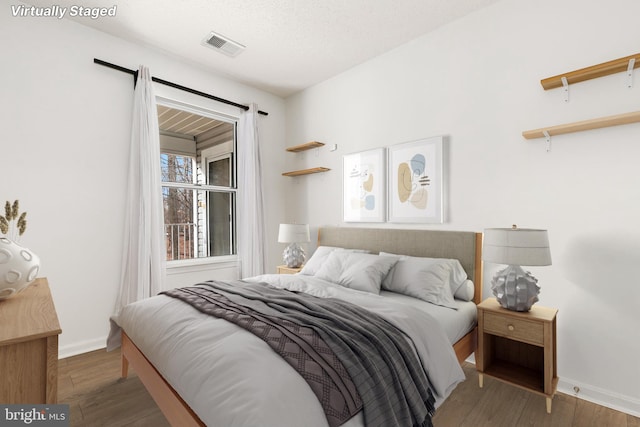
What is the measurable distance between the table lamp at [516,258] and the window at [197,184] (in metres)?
3.00

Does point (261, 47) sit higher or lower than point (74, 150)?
higher

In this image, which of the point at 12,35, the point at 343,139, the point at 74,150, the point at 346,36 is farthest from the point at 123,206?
the point at 346,36

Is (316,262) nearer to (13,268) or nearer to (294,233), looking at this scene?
(294,233)

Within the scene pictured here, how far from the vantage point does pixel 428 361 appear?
1.61 meters

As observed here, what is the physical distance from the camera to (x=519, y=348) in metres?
2.26

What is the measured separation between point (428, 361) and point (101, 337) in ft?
9.66

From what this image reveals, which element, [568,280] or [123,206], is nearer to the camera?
[568,280]

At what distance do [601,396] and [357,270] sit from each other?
1764 mm

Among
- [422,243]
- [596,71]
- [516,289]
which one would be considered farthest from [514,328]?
[596,71]

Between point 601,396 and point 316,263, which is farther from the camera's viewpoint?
point 316,263

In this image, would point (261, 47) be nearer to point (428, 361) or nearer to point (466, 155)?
point (466, 155)

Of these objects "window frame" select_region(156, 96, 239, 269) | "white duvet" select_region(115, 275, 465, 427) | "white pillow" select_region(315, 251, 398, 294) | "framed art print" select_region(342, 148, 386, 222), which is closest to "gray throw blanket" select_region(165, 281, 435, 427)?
"white duvet" select_region(115, 275, 465, 427)

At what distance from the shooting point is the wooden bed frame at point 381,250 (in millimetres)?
1470

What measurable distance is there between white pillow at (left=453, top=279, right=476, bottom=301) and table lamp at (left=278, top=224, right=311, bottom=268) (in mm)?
1776
